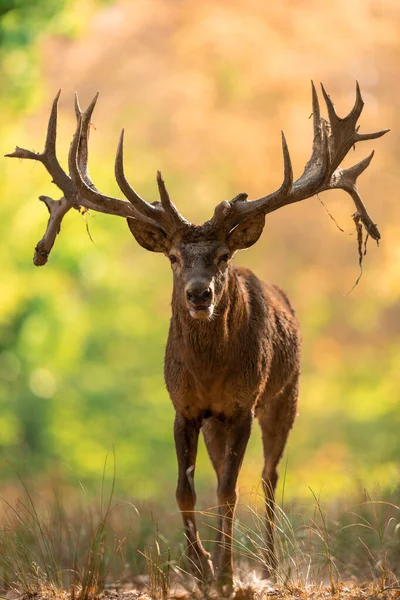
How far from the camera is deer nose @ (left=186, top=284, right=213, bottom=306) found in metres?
5.88

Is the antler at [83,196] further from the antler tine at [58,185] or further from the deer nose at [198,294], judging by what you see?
the deer nose at [198,294]

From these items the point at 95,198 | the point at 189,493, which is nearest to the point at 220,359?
the point at 189,493

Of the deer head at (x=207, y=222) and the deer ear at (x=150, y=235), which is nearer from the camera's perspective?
the deer head at (x=207, y=222)

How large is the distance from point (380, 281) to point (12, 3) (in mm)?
12397

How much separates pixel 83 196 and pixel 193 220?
53.0 ft

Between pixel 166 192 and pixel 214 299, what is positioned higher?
pixel 166 192

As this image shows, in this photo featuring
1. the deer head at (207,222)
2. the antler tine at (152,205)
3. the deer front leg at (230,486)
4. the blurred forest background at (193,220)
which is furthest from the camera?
the blurred forest background at (193,220)

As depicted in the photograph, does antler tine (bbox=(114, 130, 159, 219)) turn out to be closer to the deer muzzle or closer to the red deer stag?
the red deer stag

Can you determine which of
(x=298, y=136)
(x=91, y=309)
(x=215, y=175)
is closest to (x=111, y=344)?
(x=91, y=309)

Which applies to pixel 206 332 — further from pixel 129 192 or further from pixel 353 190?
pixel 353 190

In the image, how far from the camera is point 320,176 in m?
6.71

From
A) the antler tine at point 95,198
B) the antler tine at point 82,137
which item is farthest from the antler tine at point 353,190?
the antler tine at point 82,137

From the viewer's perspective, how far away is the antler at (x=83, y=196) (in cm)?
643

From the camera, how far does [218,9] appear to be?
87.3 ft
